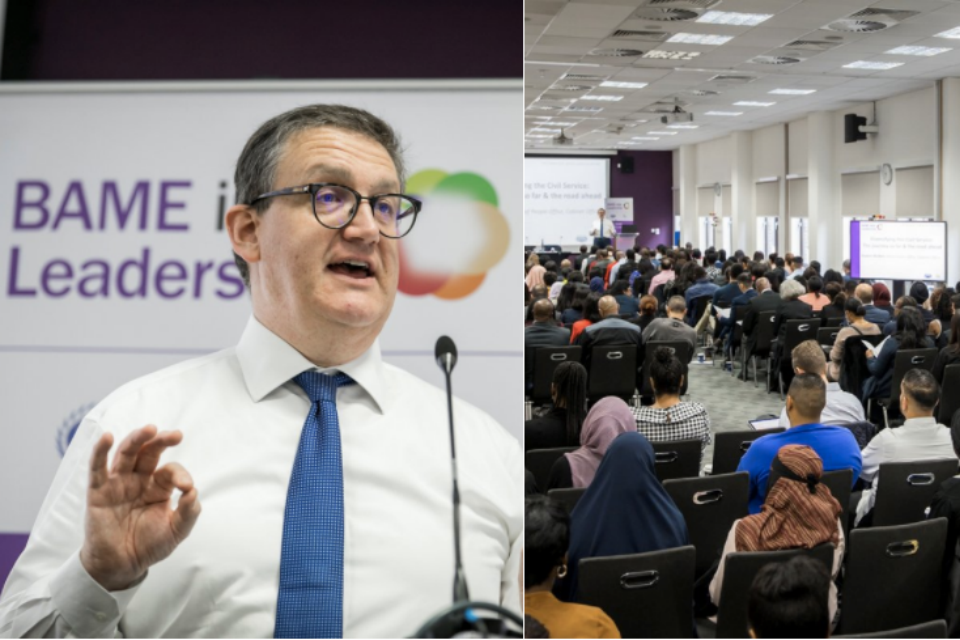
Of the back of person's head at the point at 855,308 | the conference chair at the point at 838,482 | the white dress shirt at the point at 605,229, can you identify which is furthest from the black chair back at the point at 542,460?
the white dress shirt at the point at 605,229

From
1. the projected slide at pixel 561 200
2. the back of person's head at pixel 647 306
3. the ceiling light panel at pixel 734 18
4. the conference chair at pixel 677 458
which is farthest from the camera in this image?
the projected slide at pixel 561 200

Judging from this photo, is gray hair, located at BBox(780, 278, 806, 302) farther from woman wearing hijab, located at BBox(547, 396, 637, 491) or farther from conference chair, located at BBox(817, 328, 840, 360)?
woman wearing hijab, located at BBox(547, 396, 637, 491)

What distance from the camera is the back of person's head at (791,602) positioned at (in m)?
2.26

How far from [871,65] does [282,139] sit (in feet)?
36.1

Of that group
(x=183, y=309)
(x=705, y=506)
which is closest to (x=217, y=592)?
(x=183, y=309)

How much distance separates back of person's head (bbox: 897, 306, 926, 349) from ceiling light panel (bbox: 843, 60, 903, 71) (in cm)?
540

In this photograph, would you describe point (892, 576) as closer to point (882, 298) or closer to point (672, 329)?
point (672, 329)

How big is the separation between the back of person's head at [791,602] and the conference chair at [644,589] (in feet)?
1.51

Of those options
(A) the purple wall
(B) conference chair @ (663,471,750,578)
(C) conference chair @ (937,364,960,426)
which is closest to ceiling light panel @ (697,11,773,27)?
(C) conference chair @ (937,364,960,426)

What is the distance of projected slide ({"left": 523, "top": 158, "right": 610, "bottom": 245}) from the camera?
20938 mm

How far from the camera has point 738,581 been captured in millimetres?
2865

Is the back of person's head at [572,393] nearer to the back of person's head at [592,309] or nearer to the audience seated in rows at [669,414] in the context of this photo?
the audience seated in rows at [669,414]

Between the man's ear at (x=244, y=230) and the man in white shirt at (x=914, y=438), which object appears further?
the man in white shirt at (x=914, y=438)

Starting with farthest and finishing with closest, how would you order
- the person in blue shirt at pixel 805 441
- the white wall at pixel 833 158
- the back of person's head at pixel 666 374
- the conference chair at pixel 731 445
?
the white wall at pixel 833 158
the back of person's head at pixel 666 374
the conference chair at pixel 731 445
the person in blue shirt at pixel 805 441
